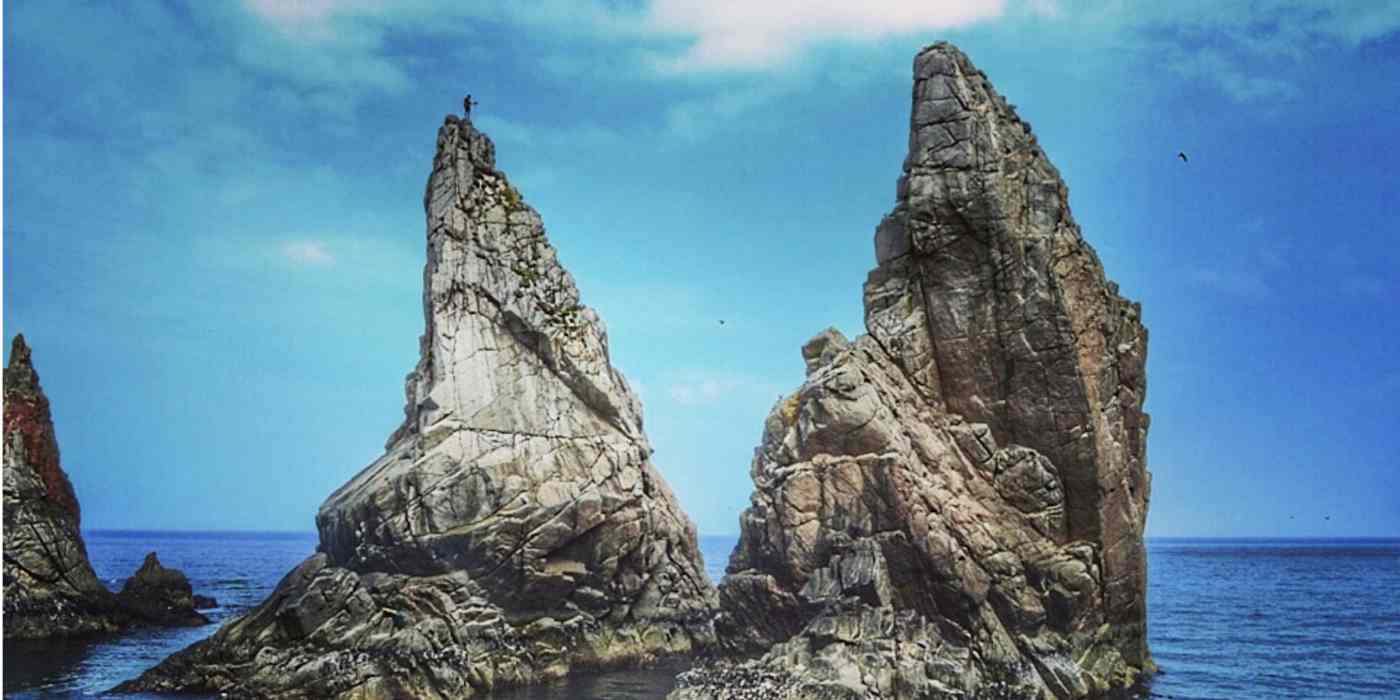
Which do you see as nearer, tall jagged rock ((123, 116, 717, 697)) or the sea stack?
the sea stack

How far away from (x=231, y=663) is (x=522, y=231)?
2358cm

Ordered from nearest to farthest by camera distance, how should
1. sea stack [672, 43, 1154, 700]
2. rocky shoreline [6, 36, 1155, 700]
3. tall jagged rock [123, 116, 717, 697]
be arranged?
1. sea stack [672, 43, 1154, 700]
2. rocky shoreline [6, 36, 1155, 700]
3. tall jagged rock [123, 116, 717, 697]

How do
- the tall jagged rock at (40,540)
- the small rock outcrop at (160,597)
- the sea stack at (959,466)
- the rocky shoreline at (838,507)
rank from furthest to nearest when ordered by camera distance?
the small rock outcrop at (160,597) < the tall jagged rock at (40,540) < the rocky shoreline at (838,507) < the sea stack at (959,466)

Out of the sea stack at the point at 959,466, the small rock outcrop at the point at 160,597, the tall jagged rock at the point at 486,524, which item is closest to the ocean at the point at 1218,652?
the small rock outcrop at the point at 160,597

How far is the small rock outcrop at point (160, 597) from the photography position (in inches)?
2918

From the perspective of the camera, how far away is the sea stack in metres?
41.5

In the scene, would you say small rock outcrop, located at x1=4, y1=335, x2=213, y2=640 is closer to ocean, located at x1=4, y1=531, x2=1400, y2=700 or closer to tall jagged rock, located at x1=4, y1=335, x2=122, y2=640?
tall jagged rock, located at x1=4, y1=335, x2=122, y2=640

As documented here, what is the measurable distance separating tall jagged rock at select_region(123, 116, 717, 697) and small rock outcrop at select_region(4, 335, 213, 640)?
19523 millimetres

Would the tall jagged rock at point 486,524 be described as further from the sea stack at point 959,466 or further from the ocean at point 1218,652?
the sea stack at point 959,466

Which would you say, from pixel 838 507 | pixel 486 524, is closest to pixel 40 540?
pixel 486 524

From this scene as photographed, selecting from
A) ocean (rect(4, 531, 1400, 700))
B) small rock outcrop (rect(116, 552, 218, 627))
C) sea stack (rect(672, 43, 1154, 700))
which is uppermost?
sea stack (rect(672, 43, 1154, 700))

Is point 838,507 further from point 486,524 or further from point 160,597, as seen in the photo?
point 160,597

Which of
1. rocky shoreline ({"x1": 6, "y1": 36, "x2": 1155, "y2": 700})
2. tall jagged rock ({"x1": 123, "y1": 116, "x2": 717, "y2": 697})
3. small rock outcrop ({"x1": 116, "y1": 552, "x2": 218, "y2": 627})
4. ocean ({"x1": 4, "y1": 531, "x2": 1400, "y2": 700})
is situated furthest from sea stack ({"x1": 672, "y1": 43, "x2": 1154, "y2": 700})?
small rock outcrop ({"x1": 116, "y1": 552, "x2": 218, "y2": 627})

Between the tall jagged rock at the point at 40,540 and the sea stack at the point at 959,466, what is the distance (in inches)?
1518
